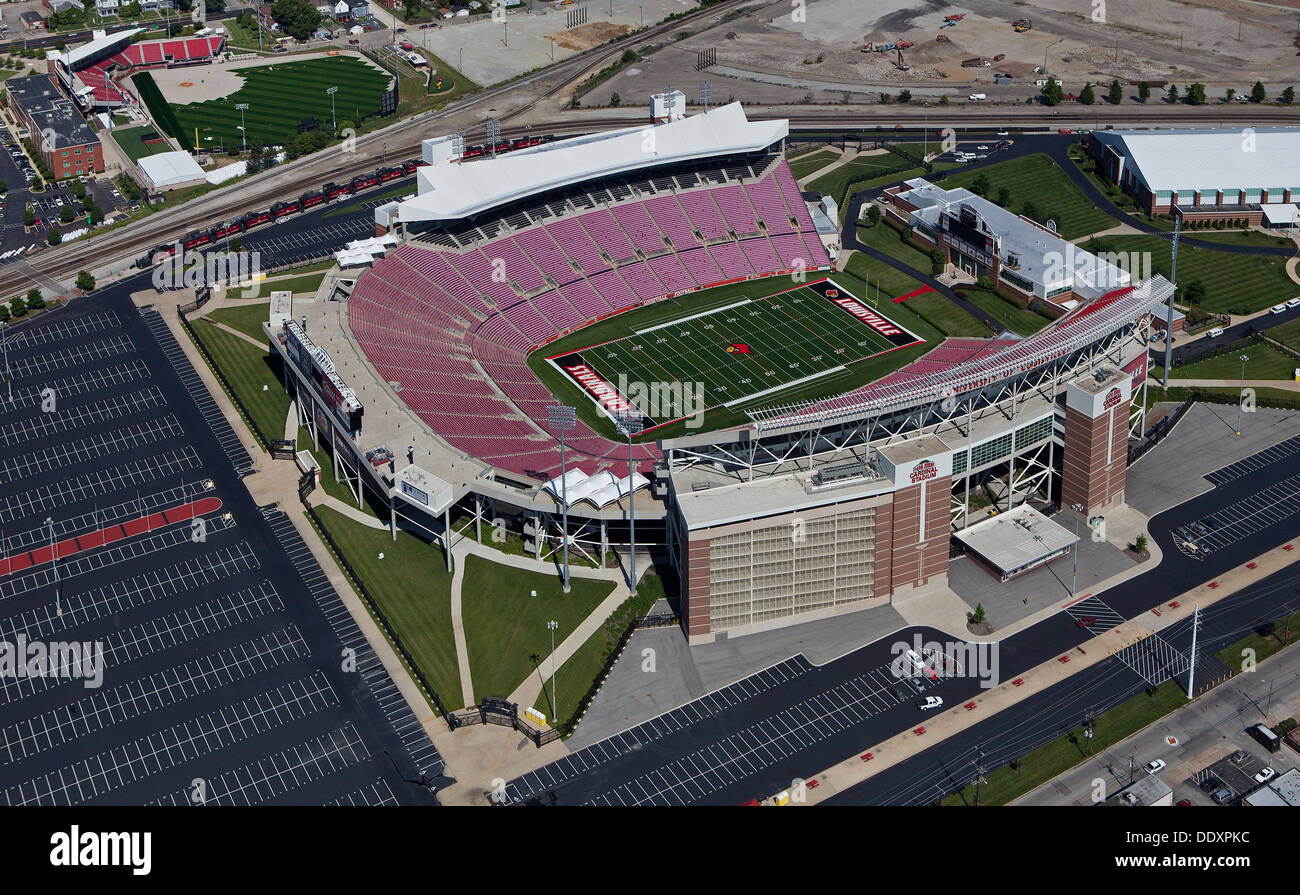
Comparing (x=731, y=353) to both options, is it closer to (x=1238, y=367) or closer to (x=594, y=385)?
(x=594, y=385)

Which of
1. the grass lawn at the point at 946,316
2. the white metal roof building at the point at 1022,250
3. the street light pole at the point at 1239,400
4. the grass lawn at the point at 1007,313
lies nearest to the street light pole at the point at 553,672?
the grass lawn at the point at 946,316

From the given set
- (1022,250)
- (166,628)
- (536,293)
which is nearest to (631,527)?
(166,628)

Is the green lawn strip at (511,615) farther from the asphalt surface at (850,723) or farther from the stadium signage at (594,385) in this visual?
the stadium signage at (594,385)

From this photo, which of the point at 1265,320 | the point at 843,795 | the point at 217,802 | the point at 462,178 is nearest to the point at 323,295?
the point at 462,178

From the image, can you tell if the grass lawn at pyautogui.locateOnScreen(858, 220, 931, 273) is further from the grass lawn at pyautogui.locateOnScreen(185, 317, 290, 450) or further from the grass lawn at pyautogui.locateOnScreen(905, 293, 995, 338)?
the grass lawn at pyautogui.locateOnScreen(185, 317, 290, 450)

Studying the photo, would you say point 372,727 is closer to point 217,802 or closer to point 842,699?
point 217,802

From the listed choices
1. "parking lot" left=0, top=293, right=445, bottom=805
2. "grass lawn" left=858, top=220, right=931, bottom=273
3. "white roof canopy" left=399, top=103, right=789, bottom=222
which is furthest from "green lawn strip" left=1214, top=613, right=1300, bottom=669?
"white roof canopy" left=399, top=103, right=789, bottom=222
